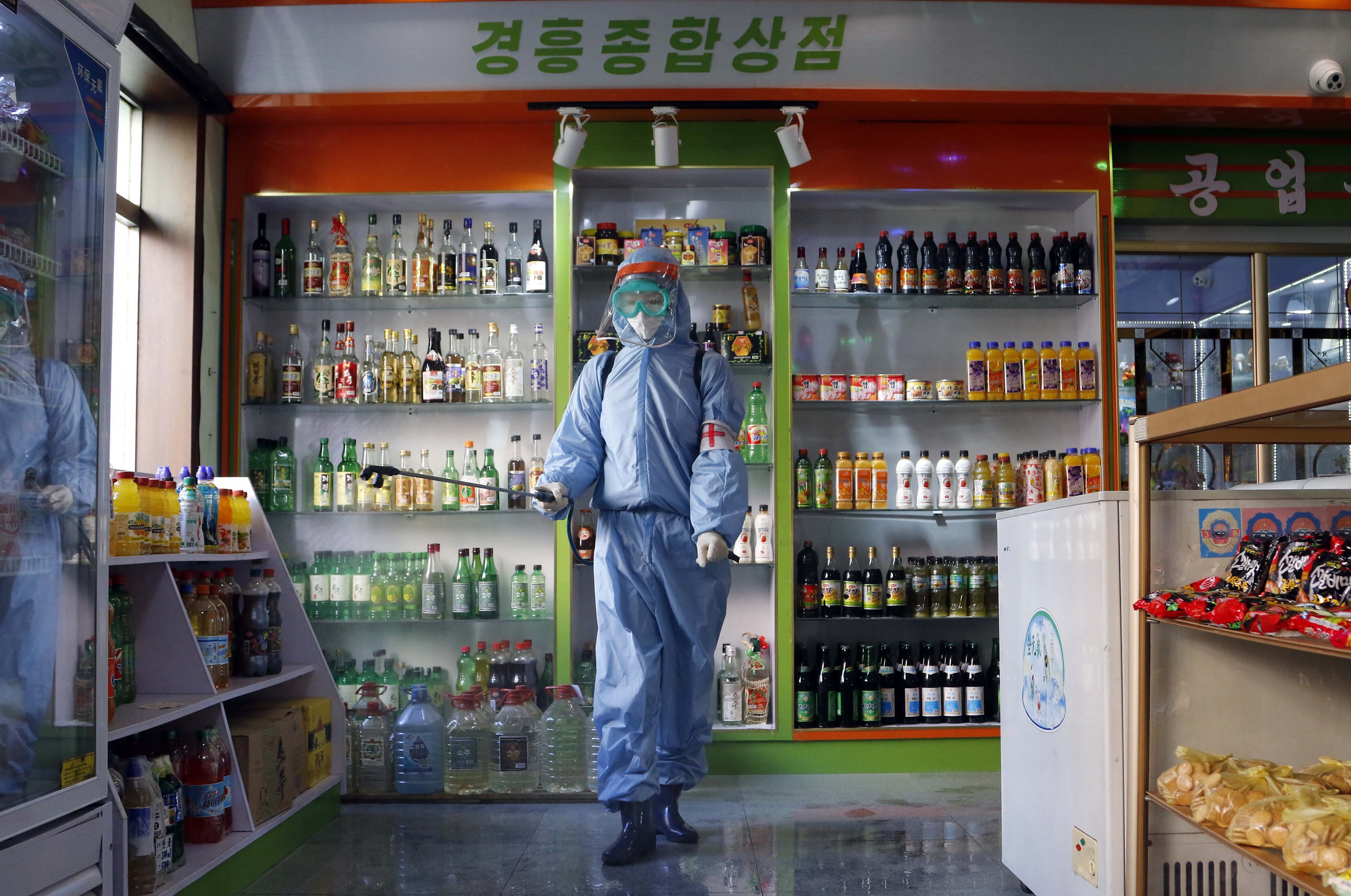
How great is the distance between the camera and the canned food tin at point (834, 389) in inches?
185

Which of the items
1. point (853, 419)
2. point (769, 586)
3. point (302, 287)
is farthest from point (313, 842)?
point (853, 419)

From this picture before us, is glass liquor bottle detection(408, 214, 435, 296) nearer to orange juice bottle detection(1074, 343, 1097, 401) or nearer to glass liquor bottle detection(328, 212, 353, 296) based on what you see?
glass liquor bottle detection(328, 212, 353, 296)

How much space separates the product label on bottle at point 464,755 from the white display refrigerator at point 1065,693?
2003 mm

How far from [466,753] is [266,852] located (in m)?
1.01

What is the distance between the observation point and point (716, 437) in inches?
132

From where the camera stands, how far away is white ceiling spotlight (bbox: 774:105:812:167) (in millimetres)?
4379

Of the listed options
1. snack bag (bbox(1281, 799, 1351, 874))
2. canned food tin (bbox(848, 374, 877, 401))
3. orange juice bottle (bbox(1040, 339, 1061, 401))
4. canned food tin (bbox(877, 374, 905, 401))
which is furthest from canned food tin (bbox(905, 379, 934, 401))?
snack bag (bbox(1281, 799, 1351, 874))

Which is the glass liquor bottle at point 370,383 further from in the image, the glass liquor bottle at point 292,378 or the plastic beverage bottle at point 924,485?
the plastic beverage bottle at point 924,485

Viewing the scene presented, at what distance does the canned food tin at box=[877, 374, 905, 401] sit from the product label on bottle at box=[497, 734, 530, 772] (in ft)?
7.08

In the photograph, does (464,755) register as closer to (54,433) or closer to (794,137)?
(54,433)

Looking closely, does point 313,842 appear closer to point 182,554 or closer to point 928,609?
point 182,554

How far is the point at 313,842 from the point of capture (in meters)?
3.39

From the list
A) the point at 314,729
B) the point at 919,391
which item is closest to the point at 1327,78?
the point at 919,391

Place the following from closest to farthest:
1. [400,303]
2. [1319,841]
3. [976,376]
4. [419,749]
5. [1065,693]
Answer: [1319,841] → [1065,693] → [419,749] → [976,376] → [400,303]
